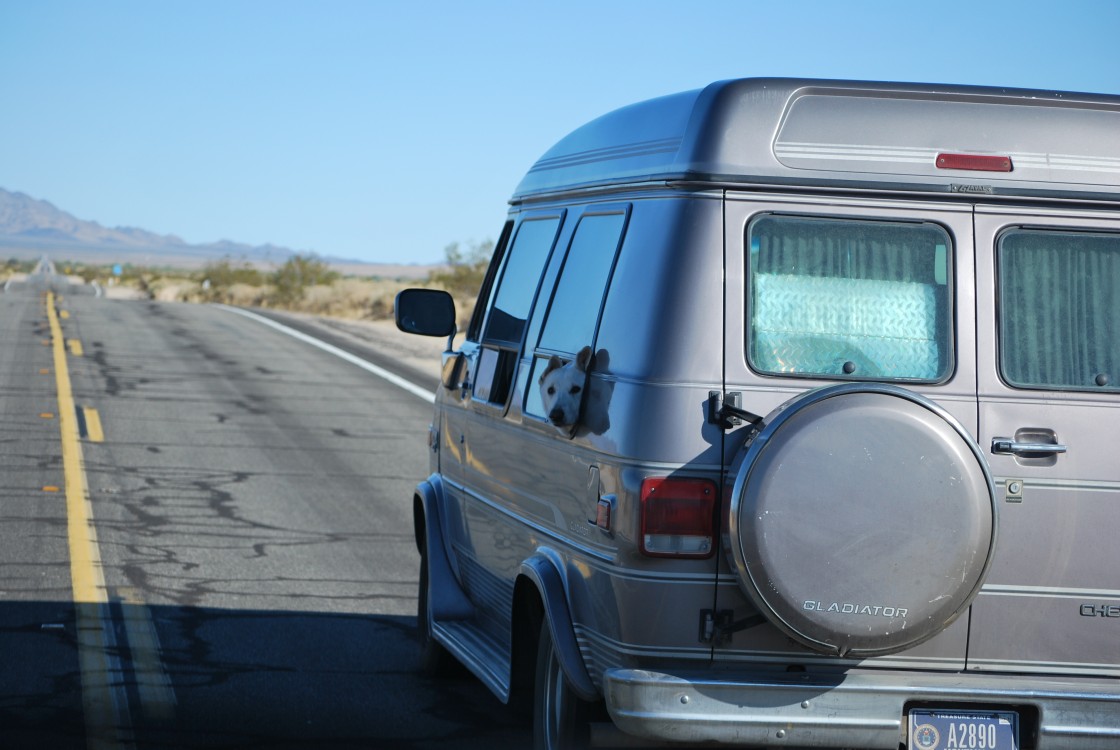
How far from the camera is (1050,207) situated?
4684 millimetres

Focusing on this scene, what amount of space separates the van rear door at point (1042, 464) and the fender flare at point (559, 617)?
1.20 meters

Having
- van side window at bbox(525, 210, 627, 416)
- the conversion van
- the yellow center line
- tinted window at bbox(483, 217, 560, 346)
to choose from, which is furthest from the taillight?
the yellow center line

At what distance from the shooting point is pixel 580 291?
527 centimetres

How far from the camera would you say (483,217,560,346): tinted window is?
600 centimetres

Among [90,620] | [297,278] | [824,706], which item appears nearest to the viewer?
[824,706]

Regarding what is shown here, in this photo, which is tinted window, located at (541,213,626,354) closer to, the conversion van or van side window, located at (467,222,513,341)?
the conversion van

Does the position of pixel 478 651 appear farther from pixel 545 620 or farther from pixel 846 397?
pixel 846 397

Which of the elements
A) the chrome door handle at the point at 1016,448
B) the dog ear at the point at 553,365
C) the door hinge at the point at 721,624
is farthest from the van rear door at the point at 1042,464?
the dog ear at the point at 553,365

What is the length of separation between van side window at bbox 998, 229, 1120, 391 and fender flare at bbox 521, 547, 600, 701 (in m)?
1.60

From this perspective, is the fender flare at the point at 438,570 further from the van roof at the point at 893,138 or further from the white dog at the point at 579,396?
the van roof at the point at 893,138

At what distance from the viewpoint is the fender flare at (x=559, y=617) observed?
4.68m

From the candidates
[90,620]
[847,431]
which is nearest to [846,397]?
[847,431]

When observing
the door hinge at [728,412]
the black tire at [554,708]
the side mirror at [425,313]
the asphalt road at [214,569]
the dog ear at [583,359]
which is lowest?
the asphalt road at [214,569]

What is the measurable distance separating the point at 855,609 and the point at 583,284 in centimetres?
166
